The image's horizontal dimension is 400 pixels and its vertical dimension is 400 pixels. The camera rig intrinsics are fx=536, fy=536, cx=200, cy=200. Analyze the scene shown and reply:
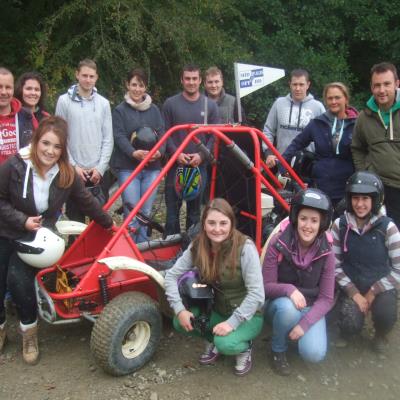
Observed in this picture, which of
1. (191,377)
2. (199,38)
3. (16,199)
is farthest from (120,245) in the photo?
(199,38)

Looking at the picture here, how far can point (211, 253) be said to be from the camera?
341 cm

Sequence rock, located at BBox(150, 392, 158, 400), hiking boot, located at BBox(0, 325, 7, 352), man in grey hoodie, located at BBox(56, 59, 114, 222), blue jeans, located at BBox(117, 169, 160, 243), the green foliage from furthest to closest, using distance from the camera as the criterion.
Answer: the green foliage
blue jeans, located at BBox(117, 169, 160, 243)
man in grey hoodie, located at BBox(56, 59, 114, 222)
hiking boot, located at BBox(0, 325, 7, 352)
rock, located at BBox(150, 392, 158, 400)

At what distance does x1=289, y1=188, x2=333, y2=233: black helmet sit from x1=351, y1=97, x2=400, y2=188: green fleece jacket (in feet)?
2.86

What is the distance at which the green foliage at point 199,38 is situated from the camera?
794 cm

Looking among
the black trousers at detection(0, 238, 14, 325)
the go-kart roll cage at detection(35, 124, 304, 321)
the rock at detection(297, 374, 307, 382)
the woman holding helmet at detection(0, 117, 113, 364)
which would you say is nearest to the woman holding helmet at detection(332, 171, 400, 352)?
the rock at detection(297, 374, 307, 382)

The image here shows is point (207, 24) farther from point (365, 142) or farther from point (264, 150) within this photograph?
point (365, 142)

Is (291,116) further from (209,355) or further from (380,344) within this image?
(209,355)

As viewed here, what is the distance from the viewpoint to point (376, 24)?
10.6 meters

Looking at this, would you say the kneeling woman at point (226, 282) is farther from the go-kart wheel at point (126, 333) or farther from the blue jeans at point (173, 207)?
the blue jeans at point (173, 207)

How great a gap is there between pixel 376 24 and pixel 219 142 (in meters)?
7.70

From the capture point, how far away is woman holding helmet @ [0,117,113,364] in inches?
132

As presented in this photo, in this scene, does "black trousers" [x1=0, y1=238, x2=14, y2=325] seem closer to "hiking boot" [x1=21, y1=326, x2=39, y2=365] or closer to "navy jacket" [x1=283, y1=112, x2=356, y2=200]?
"hiking boot" [x1=21, y1=326, x2=39, y2=365]

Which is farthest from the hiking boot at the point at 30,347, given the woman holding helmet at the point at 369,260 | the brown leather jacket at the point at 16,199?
the woman holding helmet at the point at 369,260

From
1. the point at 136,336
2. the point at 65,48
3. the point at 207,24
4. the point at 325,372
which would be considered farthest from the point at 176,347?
the point at 207,24
